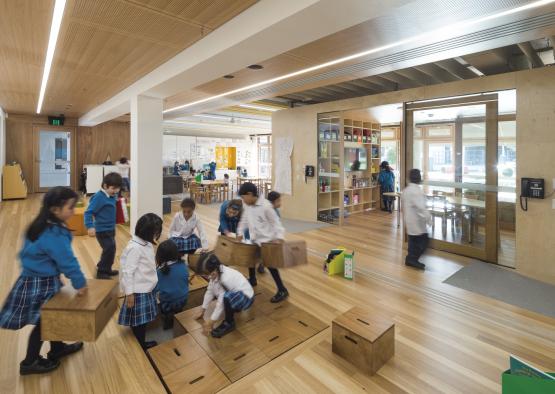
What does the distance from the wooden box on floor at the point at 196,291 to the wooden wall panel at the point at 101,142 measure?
35.4 ft

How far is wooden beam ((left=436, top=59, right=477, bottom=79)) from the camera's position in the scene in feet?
17.1

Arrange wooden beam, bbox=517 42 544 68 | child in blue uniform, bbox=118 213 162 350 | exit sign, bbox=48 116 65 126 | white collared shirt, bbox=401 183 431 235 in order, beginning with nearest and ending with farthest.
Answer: child in blue uniform, bbox=118 213 162 350
wooden beam, bbox=517 42 544 68
white collared shirt, bbox=401 183 431 235
exit sign, bbox=48 116 65 126

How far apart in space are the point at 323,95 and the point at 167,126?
8275 millimetres

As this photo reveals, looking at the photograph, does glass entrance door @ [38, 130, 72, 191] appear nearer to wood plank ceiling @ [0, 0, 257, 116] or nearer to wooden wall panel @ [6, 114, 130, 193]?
wooden wall panel @ [6, 114, 130, 193]

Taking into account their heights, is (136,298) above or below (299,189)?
below

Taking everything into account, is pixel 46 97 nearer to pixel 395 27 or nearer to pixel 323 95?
pixel 323 95

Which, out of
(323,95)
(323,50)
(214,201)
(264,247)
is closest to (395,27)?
(323,50)

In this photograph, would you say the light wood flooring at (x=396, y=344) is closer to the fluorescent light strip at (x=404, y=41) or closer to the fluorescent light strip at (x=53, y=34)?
the fluorescent light strip at (x=404, y=41)

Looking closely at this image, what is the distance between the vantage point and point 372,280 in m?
4.03

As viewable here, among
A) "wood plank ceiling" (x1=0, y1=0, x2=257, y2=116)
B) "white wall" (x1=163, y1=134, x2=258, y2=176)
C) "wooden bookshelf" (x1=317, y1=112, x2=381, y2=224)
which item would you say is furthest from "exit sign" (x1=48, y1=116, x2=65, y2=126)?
"wooden bookshelf" (x1=317, y1=112, x2=381, y2=224)

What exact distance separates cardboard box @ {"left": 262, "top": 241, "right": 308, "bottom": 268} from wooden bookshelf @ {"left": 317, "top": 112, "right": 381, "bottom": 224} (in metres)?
4.10

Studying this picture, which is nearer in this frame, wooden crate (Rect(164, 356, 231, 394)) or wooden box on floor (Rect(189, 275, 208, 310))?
wooden crate (Rect(164, 356, 231, 394))

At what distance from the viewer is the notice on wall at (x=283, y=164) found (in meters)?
8.18

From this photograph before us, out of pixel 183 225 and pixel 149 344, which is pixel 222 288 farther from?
pixel 183 225
